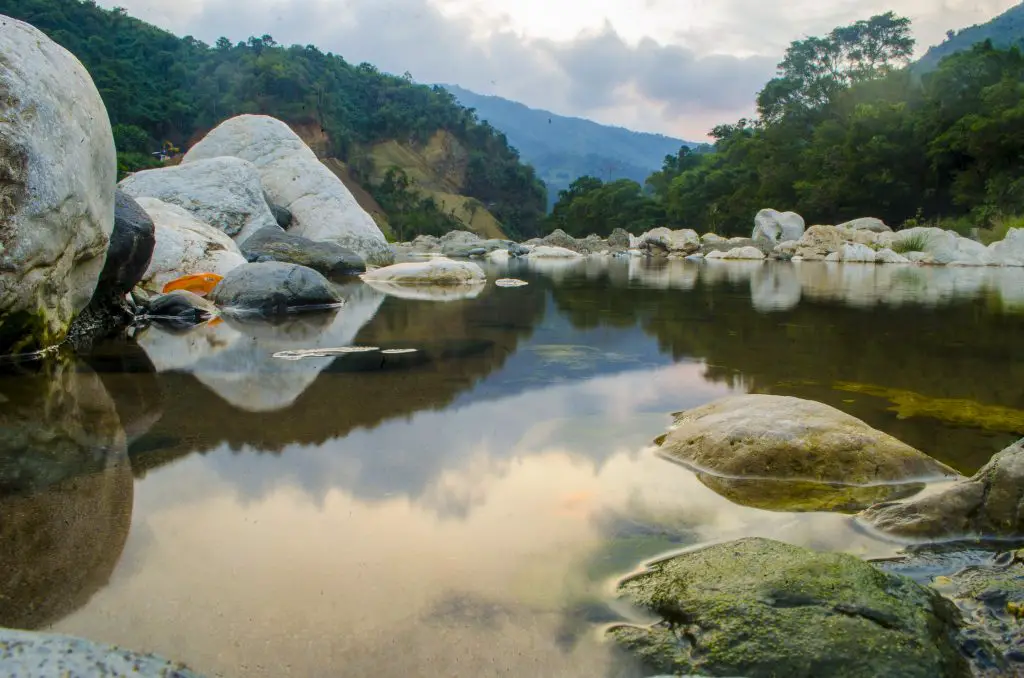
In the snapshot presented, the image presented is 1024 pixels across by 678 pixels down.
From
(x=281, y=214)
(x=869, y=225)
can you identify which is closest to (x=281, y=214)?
(x=281, y=214)

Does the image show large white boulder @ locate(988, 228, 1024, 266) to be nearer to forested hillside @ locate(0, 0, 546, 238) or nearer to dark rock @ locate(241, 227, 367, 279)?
dark rock @ locate(241, 227, 367, 279)

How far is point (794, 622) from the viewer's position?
2107 mm

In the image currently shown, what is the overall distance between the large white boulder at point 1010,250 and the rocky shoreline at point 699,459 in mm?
17472

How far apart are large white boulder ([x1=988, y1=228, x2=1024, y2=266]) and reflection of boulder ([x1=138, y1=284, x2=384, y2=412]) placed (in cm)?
2114

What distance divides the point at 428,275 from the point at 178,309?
5.98 m

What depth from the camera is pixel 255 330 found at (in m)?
7.81

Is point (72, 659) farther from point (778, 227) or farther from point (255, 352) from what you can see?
point (778, 227)

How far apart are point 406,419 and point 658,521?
183cm

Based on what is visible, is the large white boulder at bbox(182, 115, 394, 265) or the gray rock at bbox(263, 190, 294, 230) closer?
the gray rock at bbox(263, 190, 294, 230)

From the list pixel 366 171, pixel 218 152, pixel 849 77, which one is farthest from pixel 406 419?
pixel 366 171

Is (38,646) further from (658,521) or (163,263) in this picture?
(163,263)

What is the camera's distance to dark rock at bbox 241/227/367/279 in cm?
1466

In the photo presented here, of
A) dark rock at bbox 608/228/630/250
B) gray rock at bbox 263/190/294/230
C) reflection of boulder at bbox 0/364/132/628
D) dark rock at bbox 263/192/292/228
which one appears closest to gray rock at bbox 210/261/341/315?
reflection of boulder at bbox 0/364/132/628

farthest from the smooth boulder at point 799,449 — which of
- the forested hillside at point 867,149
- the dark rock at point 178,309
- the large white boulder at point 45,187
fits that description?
the forested hillside at point 867,149
